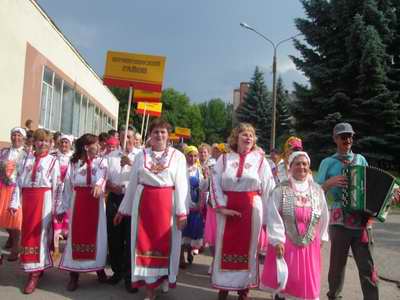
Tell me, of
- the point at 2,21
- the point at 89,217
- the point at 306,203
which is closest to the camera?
the point at 306,203

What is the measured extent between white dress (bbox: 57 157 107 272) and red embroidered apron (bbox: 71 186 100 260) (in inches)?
1.6

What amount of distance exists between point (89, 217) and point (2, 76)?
726 cm

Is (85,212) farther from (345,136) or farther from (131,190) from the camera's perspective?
(345,136)

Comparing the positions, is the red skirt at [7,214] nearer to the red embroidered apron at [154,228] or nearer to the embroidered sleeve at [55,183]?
the embroidered sleeve at [55,183]

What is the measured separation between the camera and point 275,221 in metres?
4.39

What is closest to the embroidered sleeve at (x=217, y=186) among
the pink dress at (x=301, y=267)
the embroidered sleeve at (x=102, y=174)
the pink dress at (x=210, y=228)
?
the pink dress at (x=301, y=267)

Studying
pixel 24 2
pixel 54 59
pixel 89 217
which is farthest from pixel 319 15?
pixel 89 217

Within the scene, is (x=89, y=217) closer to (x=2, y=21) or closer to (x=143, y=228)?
(x=143, y=228)

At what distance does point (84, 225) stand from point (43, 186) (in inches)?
27.6

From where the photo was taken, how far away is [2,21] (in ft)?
36.0

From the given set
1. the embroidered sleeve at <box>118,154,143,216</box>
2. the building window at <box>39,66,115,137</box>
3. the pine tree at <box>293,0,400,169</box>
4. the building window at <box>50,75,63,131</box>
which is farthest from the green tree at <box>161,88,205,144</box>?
the embroidered sleeve at <box>118,154,143,216</box>

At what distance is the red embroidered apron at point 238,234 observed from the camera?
4.92 m

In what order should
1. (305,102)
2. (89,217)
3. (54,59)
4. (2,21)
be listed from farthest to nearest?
(305,102) < (54,59) < (2,21) < (89,217)

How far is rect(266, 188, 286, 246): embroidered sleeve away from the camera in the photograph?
433cm
